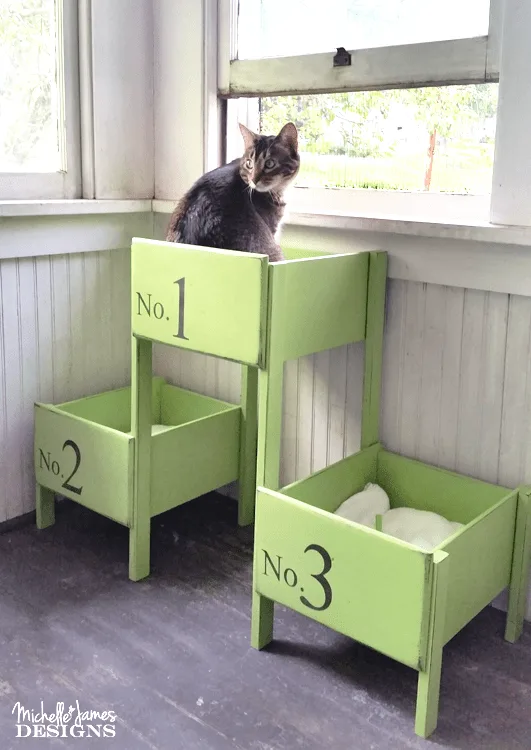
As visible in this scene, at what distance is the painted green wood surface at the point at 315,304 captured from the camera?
4.71 feet

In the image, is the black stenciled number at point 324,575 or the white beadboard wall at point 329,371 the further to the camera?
the white beadboard wall at point 329,371

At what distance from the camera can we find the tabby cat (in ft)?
5.25

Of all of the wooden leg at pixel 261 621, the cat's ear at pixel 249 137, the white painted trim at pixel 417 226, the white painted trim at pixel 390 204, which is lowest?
the wooden leg at pixel 261 621

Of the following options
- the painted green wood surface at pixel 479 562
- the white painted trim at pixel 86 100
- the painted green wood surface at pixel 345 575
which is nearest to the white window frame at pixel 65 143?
the white painted trim at pixel 86 100

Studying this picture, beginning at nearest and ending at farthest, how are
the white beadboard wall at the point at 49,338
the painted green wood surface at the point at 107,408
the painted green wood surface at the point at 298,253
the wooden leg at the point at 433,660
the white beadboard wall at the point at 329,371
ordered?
1. the wooden leg at the point at 433,660
2. the white beadboard wall at the point at 329,371
3. the painted green wood surface at the point at 298,253
4. the white beadboard wall at the point at 49,338
5. the painted green wood surface at the point at 107,408

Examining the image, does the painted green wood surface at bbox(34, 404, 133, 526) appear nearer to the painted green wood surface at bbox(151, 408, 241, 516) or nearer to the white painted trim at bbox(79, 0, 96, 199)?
the painted green wood surface at bbox(151, 408, 241, 516)

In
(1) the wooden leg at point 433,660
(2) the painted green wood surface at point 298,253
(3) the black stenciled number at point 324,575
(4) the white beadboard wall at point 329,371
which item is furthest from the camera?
(2) the painted green wood surface at point 298,253

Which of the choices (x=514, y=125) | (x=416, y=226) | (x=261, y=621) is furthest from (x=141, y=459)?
(x=514, y=125)

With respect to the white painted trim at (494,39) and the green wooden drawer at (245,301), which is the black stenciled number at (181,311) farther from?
the white painted trim at (494,39)

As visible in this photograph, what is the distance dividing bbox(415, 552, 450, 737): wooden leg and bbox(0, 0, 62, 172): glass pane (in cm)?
140

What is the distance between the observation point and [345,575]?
1376mm

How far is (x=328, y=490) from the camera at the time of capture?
5.45 feet

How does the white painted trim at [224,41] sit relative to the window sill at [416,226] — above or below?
above

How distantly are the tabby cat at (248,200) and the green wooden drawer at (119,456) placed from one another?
50cm
